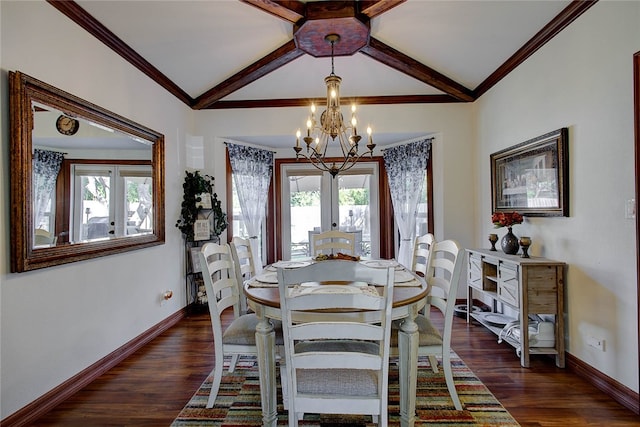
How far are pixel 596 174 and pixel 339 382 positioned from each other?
7.24ft

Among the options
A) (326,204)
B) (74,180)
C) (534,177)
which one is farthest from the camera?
(326,204)

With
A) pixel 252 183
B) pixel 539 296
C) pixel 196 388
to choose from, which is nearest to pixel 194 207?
pixel 252 183

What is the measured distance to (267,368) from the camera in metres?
1.73

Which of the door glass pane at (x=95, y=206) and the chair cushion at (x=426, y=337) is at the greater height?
the door glass pane at (x=95, y=206)

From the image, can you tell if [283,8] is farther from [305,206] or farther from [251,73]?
[305,206]

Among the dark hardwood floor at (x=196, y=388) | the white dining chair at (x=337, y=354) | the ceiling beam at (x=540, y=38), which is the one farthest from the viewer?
the ceiling beam at (x=540, y=38)

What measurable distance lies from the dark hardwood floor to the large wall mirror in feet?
3.06

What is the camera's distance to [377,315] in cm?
166

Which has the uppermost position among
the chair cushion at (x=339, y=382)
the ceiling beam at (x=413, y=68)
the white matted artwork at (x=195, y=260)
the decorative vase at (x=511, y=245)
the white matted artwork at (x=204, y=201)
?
the ceiling beam at (x=413, y=68)

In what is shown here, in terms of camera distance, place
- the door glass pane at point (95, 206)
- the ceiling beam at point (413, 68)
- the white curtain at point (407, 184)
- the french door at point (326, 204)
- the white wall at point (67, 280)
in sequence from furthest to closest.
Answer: the french door at point (326, 204) < the white curtain at point (407, 184) < the ceiling beam at point (413, 68) < the door glass pane at point (95, 206) < the white wall at point (67, 280)

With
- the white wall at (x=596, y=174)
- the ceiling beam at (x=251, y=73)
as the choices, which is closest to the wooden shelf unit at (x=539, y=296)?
the white wall at (x=596, y=174)

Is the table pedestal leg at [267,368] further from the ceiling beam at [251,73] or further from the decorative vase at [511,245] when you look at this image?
the ceiling beam at [251,73]

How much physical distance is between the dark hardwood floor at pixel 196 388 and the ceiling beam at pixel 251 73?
2.76 m

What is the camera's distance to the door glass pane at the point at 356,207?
196 inches
